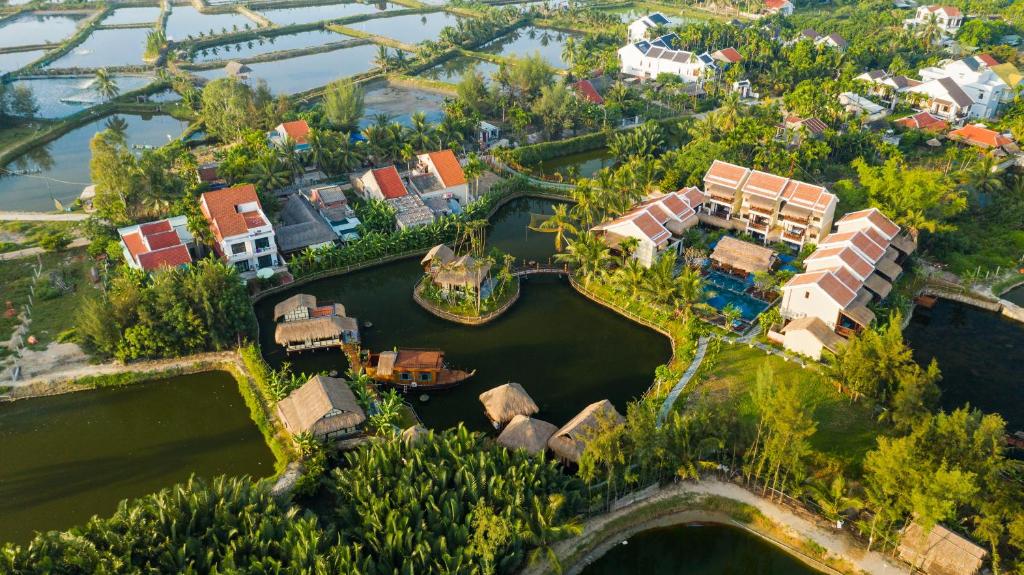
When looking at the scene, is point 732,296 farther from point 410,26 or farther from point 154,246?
point 410,26

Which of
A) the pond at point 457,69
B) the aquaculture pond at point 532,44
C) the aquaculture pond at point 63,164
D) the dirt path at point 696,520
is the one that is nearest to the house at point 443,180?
the aquaculture pond at point 63,164

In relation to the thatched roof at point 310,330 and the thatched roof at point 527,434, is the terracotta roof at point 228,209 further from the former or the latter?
the thatched roof at point 527,434

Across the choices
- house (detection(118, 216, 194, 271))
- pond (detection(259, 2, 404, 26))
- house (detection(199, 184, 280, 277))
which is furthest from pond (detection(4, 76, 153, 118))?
house (detection(199, 184, 280, 277))

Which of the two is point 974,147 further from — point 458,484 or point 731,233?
point 458,484

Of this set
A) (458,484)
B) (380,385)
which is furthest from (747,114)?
(458,484)

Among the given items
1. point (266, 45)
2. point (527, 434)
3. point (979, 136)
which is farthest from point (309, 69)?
point (979, 136)
